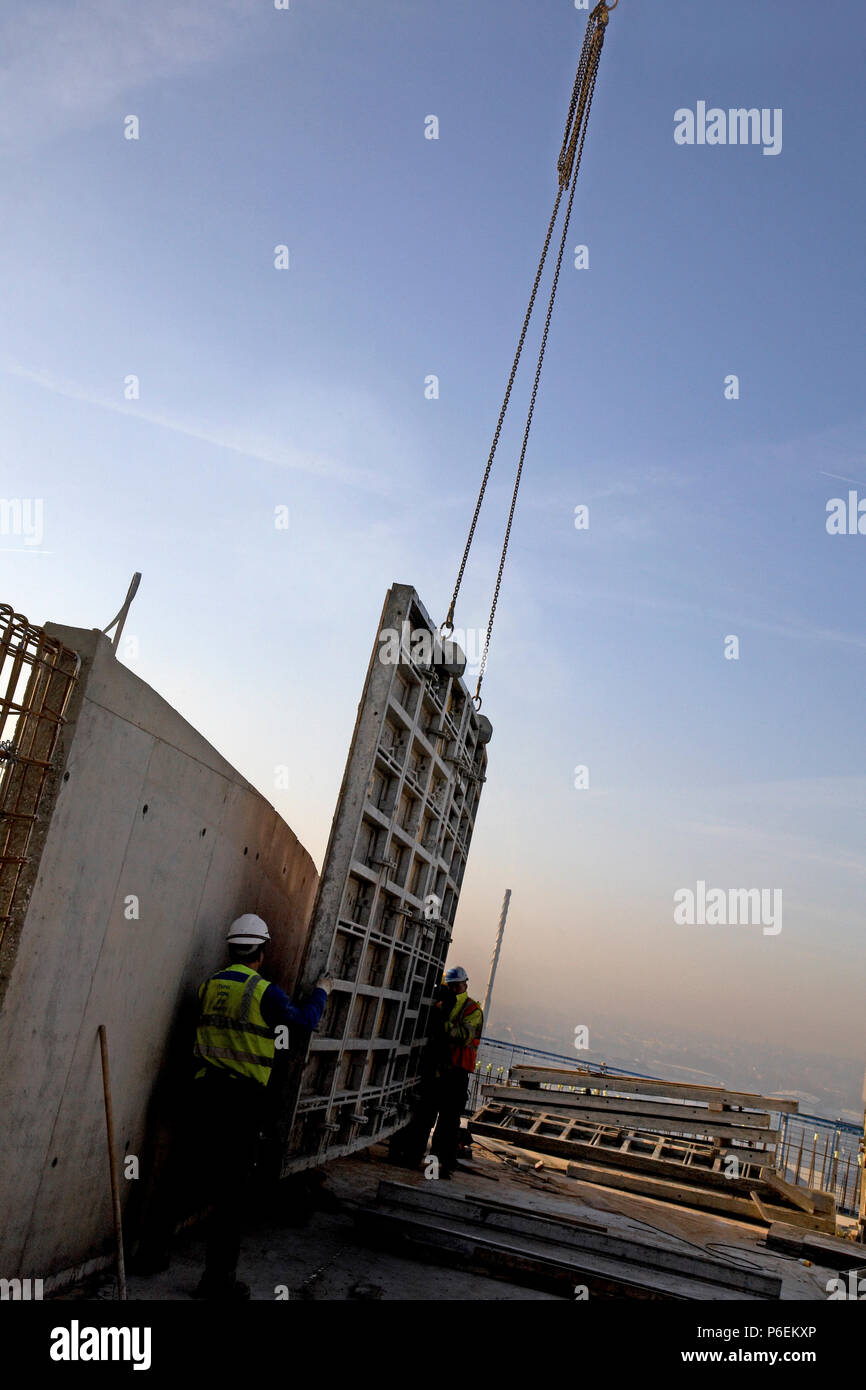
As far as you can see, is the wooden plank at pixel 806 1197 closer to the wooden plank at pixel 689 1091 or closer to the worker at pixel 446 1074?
the wooden plank at pixel 689 1091

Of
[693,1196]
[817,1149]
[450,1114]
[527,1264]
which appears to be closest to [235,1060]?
[527,1264]

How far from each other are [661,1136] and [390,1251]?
28.8 feet

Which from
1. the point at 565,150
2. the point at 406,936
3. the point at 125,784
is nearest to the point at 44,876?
the point at 125,784

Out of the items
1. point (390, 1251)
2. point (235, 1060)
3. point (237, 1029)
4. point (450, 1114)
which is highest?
point (237, 1029)

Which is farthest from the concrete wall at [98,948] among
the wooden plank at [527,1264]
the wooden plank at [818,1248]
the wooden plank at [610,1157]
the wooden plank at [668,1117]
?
the wooden plank at [668,1117]

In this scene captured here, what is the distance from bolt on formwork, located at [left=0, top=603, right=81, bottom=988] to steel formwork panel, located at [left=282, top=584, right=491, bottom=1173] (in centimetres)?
240

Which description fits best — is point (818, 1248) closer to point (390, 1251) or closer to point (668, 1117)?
point (668, 1117)

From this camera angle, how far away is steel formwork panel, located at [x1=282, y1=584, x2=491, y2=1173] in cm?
625

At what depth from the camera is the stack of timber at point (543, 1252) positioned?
6.02 metres

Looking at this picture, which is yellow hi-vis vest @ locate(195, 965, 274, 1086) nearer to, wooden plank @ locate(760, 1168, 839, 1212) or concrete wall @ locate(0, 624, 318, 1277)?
concrete wall @ locate(0, 624, 318, 1277)

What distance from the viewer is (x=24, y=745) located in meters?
4.12

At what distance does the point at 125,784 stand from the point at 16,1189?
185cm

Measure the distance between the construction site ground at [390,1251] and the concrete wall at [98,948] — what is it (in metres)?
0.66
